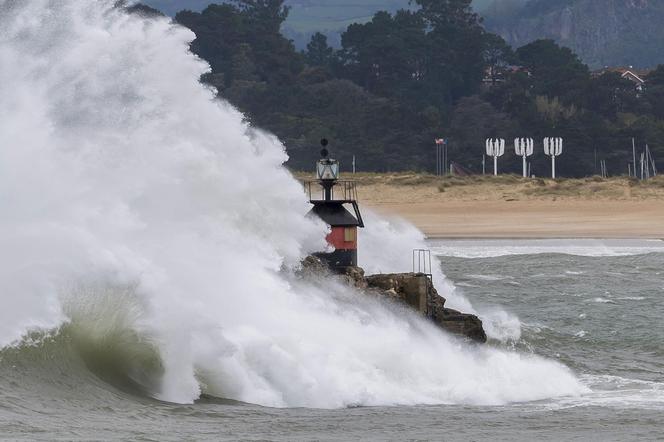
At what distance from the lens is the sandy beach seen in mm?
43250

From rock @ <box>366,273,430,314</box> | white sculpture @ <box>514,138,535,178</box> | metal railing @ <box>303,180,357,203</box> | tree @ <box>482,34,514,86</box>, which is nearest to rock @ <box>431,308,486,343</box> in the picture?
rock @ <box>366,273,430,314</box>

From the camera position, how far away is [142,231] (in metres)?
16.6

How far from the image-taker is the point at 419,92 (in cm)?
9681

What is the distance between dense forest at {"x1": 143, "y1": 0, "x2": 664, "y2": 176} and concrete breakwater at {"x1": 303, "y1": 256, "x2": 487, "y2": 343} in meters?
55.0

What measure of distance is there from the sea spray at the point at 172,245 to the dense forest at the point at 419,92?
183 feet

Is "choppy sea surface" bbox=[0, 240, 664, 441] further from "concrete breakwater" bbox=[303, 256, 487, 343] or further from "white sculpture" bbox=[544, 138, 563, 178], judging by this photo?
"white sculpture" bbox=[544, 138, 563, 178]

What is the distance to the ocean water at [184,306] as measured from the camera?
14.6 metres

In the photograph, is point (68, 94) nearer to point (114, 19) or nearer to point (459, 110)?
point (114, 19)

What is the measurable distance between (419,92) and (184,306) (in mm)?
81800

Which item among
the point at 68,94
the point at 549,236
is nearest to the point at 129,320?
the point at 68,94

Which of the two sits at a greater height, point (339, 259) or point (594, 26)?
point (594, 26)

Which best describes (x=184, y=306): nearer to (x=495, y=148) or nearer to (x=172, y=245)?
(x=172, y=245)

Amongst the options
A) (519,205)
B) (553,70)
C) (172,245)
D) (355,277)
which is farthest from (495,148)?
(172,245)

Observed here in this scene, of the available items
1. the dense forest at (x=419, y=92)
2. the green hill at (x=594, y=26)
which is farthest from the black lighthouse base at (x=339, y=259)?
the green hill at (x=594, y=26)
